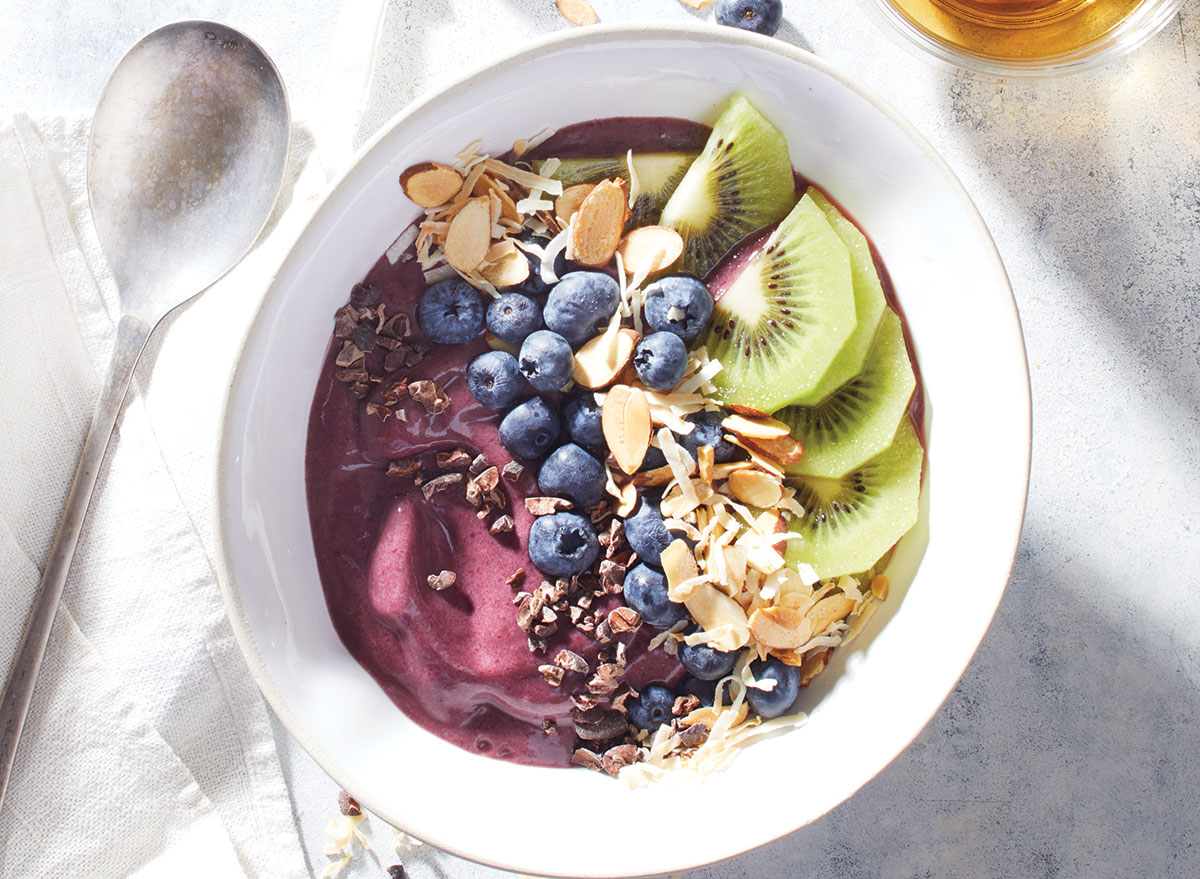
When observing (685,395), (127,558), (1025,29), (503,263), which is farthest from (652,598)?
(1025,29)

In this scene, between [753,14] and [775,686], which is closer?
→ [775,686]

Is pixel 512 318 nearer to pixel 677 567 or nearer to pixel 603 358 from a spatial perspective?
pixel 603 358

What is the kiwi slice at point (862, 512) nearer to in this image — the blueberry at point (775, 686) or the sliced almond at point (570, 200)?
the blueberry at point (775, 686)

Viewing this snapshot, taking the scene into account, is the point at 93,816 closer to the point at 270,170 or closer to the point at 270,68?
the point at 270,170

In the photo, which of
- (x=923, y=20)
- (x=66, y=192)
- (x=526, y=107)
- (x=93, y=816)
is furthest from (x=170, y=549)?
(x=923, y=20)

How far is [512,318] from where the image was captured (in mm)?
1245

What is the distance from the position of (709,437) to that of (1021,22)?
2.89 feet

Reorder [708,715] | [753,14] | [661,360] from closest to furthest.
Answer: [661,360] → [708,715] → [753,14]

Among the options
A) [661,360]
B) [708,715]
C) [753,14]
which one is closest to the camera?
[661,360]

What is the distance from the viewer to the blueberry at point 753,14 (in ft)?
4.72

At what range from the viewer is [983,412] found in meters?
1.25

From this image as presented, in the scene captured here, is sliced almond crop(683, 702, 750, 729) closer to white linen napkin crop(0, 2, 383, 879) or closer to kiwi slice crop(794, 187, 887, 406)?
kiwi slice crop(794, 187, 887, 406)

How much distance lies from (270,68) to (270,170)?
0.15 meters

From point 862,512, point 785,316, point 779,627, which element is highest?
point 785,316
